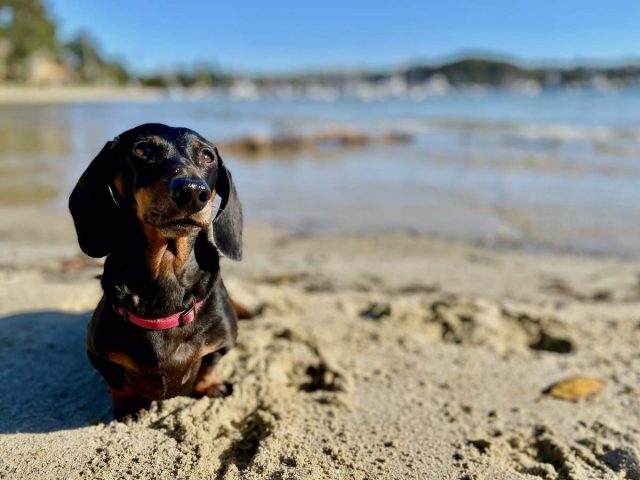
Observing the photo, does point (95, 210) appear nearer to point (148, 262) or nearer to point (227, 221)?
point (148, 262)

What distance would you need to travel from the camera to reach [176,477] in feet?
6.51

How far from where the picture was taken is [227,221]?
219cm

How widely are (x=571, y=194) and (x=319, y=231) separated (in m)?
3.90

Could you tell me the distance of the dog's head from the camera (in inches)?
71.0

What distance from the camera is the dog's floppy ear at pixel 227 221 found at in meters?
2.18

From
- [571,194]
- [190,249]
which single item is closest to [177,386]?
[190,249]

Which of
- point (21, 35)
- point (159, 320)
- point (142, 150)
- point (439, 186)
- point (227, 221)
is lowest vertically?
point (439, 186)

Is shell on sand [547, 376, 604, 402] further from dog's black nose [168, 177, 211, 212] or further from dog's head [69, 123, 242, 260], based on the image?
dog's black nose [168, 177, 211, 212]

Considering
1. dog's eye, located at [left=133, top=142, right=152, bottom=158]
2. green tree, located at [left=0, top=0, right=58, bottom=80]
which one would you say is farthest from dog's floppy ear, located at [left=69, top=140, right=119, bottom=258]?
green tree, located at [left=0, top=0, right=58, bottom=80]

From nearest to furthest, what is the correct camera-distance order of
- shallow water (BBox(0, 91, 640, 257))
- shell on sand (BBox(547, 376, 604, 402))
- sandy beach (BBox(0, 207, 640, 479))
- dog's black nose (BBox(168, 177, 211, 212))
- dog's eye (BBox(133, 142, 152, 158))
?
Result: dog's black nose (BBox(168, 177, 211, 212)) → dog's eye (BBox(133, 142, 152, 158)) → sandy beach (BBox(0, 207, 640, 479)) → shell on sand (BBox(547, 376, 604, 402)) → shallow water (BBox(0, 91, 640, 257))

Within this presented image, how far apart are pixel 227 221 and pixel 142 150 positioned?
42 centimetres

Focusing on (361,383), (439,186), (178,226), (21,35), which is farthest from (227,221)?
(21,35)

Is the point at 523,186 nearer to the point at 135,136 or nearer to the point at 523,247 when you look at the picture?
the point at 523,247

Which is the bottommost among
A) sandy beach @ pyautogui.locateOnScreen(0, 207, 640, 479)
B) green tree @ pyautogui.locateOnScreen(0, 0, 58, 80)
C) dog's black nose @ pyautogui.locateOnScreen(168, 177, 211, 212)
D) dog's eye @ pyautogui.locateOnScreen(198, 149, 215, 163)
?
sandy beach @ pyautogui.locateOnScreen(0, 207, 640, 479)
